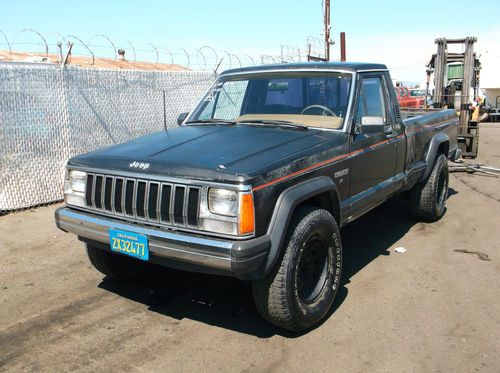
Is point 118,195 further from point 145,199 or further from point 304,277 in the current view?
point 304,277

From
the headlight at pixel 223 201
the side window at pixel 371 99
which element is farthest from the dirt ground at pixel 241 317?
the side window at pixel 371 99

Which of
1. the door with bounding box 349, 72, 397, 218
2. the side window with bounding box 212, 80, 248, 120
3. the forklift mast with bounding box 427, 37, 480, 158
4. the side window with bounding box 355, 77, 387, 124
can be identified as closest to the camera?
the door with bounding box 349, 72, 397, 218

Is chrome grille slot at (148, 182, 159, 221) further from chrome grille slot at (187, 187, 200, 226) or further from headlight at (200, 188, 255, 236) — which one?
headlight at (200, 188, 255, 236)

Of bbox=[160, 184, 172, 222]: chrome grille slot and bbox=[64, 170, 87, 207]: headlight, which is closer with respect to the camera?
bbox=[160, 184, 172, 222]: chrome grille slot

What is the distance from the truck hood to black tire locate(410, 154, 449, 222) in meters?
2.41

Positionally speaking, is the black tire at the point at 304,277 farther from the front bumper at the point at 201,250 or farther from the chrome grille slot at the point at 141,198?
the chrome grille slot at the point at 141,198

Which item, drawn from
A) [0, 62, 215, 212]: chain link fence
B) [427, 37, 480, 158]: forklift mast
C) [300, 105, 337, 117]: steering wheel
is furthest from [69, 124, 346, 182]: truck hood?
[427, 37, 480, 158]: forklift mast

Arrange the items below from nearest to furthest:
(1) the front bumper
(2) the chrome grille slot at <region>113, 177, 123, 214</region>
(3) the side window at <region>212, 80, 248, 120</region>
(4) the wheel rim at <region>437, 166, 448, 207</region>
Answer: (1) the front bumper < (2) the chrome grille slot at <region>113, 177, 123, 214</region> < (3) the side window at <region>212, 80, 248, 120</region> < (4) the wheel rim at <region>437, 166, 448, 207</region>

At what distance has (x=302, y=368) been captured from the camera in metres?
3.11

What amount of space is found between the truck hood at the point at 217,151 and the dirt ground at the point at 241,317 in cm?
122

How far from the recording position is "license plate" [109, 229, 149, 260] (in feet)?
10.7

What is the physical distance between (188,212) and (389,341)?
1.69 metres

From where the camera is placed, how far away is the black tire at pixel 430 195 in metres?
5.97

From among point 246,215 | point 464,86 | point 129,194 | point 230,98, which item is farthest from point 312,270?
point 464,86
